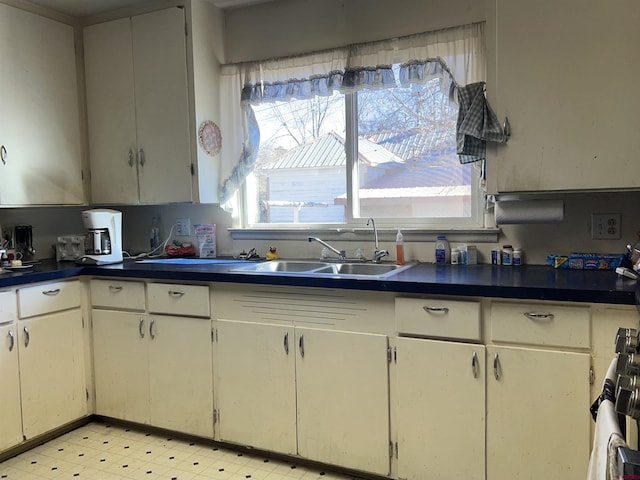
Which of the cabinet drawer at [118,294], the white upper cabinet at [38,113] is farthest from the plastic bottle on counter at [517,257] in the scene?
the white upper cabinet at [38,113]

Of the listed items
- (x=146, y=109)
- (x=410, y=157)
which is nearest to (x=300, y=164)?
(x=410, y=157)

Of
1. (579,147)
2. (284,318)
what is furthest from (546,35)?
(284,318)

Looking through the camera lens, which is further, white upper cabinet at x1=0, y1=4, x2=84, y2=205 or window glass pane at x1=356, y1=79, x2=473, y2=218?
white upper cabinet at x1=0, y1=4, x2=84, y2=205

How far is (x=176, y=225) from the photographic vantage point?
3.41m

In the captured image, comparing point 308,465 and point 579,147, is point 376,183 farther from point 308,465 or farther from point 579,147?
point 308,465

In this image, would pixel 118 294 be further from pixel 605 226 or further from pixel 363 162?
pixel 605 226

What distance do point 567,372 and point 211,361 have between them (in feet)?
5.09

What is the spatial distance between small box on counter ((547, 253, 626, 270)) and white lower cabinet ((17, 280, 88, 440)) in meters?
2.39

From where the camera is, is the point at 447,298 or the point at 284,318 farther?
the point at 284,318

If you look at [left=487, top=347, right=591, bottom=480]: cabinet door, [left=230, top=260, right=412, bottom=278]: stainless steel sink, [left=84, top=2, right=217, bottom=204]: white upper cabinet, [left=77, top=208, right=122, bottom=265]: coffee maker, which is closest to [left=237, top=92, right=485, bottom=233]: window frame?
[left=230, top=260, right=412, bottom=278]: stainless steel sink

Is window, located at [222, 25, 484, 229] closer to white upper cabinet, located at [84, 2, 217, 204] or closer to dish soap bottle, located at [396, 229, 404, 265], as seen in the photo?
dish soap bottle, located at [396, 229, 404, 265]

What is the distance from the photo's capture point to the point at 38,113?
118 inches

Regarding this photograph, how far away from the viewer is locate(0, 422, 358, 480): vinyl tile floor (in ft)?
7.76

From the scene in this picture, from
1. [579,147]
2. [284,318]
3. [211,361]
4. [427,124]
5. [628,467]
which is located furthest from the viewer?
[427,124]
